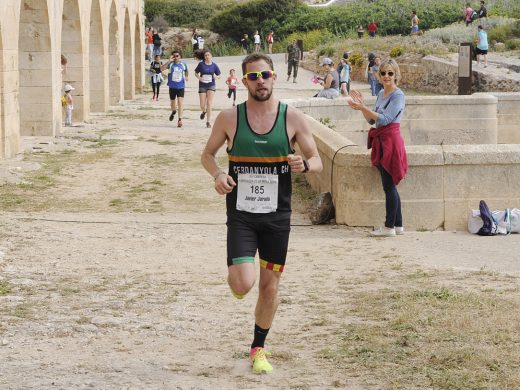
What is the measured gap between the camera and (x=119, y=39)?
93.7 feet

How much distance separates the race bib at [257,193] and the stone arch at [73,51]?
1644 cm

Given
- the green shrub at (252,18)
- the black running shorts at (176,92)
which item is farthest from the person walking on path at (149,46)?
the black running shorts at (176,92)

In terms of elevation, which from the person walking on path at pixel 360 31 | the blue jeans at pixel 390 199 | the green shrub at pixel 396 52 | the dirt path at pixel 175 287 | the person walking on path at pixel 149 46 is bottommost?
the dirt path at pixel 175 287

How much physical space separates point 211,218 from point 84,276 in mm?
3082

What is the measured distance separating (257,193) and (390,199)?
4.47 m

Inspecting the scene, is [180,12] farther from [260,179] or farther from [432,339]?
[260,179]

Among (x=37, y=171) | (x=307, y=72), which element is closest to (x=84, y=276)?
(x=37, y=171)

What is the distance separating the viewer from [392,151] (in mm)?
10039

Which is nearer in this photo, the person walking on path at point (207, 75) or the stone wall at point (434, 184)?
the stone wall at point (434, 184)

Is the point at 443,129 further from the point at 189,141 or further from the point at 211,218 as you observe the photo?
the point at 211,218

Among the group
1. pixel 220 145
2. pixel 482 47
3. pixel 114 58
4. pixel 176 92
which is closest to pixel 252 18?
pixel 482 47

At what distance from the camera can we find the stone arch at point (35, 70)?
18.5 m

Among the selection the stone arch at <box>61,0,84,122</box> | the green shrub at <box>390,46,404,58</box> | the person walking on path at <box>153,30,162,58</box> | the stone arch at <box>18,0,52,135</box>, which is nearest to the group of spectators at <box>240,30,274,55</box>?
the person walking on path at <box>153,30,162,58</box>

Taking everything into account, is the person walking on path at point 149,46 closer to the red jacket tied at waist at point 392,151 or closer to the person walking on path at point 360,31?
the person walking on path at point 360,31
